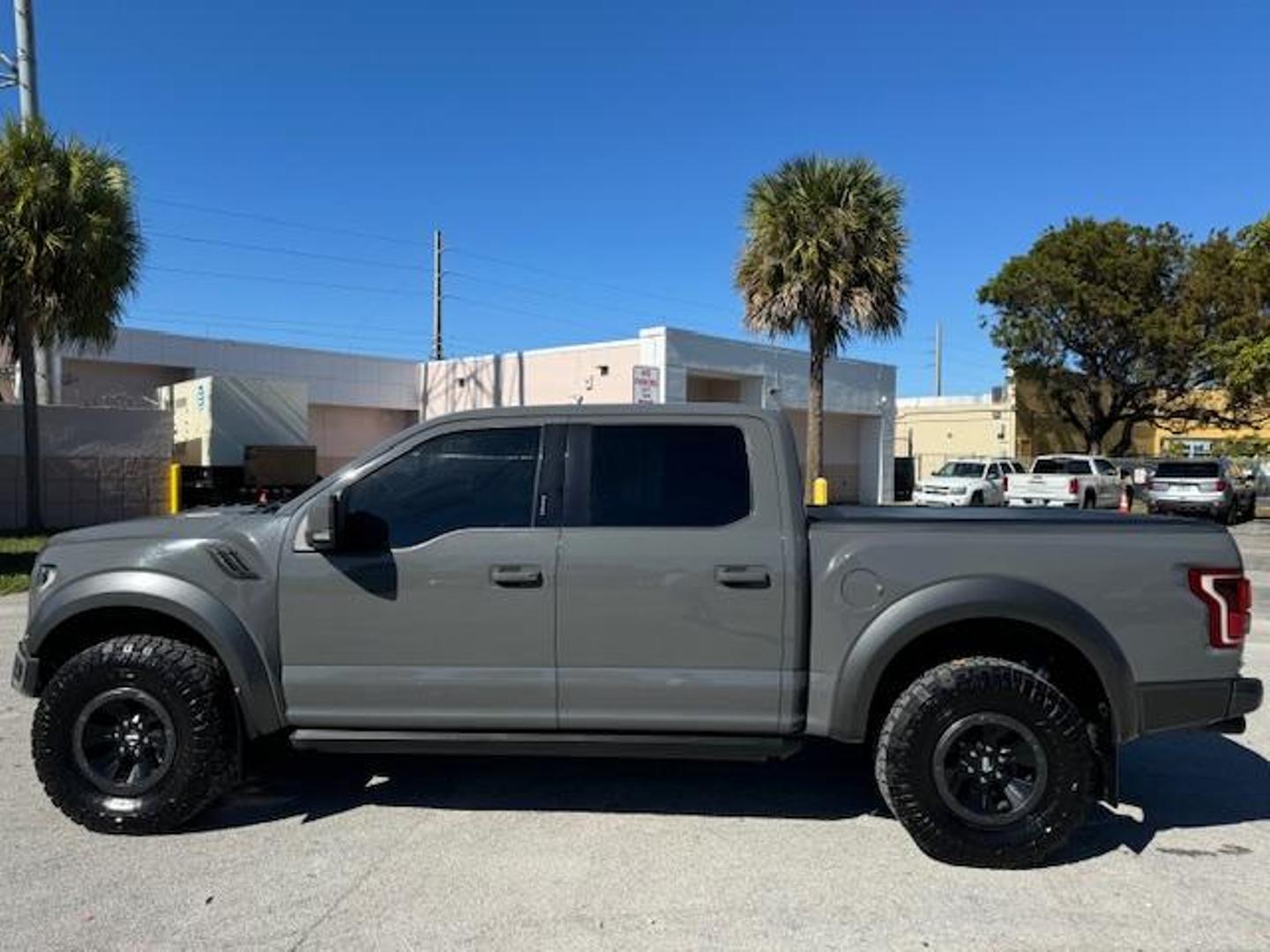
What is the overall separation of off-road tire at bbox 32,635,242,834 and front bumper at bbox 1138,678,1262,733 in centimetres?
388

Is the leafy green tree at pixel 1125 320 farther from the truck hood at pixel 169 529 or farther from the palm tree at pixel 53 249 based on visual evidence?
the truck hood at pixel 169 529

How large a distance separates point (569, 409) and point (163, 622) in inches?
80.9

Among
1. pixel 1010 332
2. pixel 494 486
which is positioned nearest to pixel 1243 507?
pixel 1010 332

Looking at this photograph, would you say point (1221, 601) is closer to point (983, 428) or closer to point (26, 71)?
point (26, 71)

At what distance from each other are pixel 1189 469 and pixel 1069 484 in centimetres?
424

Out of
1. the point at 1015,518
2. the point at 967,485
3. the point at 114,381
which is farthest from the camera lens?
the point at 114,381

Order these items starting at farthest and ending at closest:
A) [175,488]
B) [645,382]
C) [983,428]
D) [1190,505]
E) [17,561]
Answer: [983,428], [1190,505], [175,488], [645,382], [17,561]

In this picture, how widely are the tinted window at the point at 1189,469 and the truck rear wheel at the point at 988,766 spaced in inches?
1122

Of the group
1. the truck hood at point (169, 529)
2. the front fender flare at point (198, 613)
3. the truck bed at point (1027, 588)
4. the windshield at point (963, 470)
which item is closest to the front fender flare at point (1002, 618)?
the truck bed at point (1027, 588)

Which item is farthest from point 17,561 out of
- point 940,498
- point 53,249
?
point 940,498

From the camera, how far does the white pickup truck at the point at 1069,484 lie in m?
28.3

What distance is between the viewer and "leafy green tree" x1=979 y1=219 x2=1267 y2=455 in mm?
39906

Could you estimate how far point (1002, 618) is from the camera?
4.37 m

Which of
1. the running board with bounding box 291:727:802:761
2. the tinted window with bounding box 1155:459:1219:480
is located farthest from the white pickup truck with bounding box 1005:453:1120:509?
the running board with bounding box 291:727:802:761
